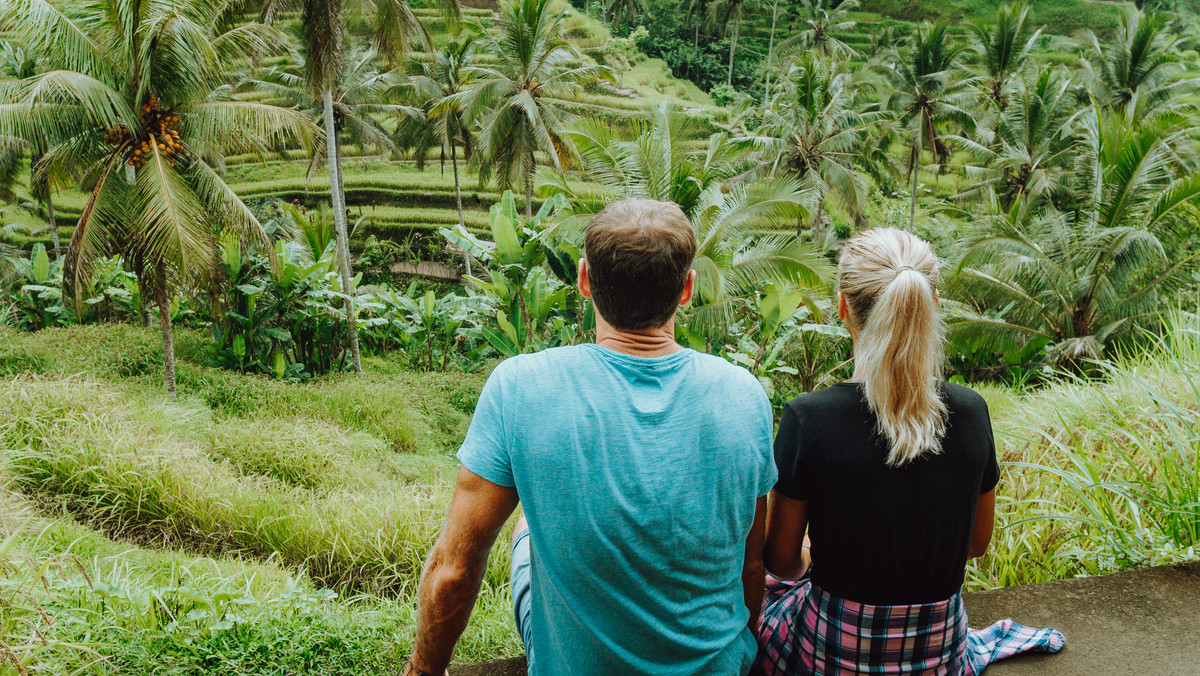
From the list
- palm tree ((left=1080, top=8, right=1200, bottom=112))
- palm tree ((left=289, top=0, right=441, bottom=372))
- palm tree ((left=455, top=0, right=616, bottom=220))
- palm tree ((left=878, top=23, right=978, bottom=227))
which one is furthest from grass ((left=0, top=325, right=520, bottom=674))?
palm tree ((left=1080, top=8, right=1200, bottom=112))

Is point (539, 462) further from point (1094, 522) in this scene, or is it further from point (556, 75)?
point (556, 75)

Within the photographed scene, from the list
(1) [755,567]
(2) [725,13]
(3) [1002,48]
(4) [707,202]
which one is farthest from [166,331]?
(2) [725,13]

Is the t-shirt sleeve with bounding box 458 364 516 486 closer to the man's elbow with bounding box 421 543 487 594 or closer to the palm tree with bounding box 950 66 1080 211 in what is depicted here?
the man's elbow with bounding box 421 543 487 594

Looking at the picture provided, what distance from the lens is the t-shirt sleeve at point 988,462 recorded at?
1622 millimetres

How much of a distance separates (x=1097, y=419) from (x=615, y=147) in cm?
571

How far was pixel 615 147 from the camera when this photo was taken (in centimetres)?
821

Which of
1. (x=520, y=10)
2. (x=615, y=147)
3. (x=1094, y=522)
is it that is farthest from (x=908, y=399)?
(x=520, y=10)

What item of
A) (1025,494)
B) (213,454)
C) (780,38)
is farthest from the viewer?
(780,38)

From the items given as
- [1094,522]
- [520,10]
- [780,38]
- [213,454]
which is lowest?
[213,454]

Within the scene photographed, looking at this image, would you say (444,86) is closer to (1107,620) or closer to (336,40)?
(336,40)

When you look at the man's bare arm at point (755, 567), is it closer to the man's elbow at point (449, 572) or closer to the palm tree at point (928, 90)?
the man's elbow at point (449, 572)

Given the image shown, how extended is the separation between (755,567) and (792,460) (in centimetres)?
29

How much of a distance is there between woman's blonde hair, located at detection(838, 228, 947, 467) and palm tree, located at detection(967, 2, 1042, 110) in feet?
96.5

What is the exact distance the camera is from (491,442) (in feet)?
4.23
